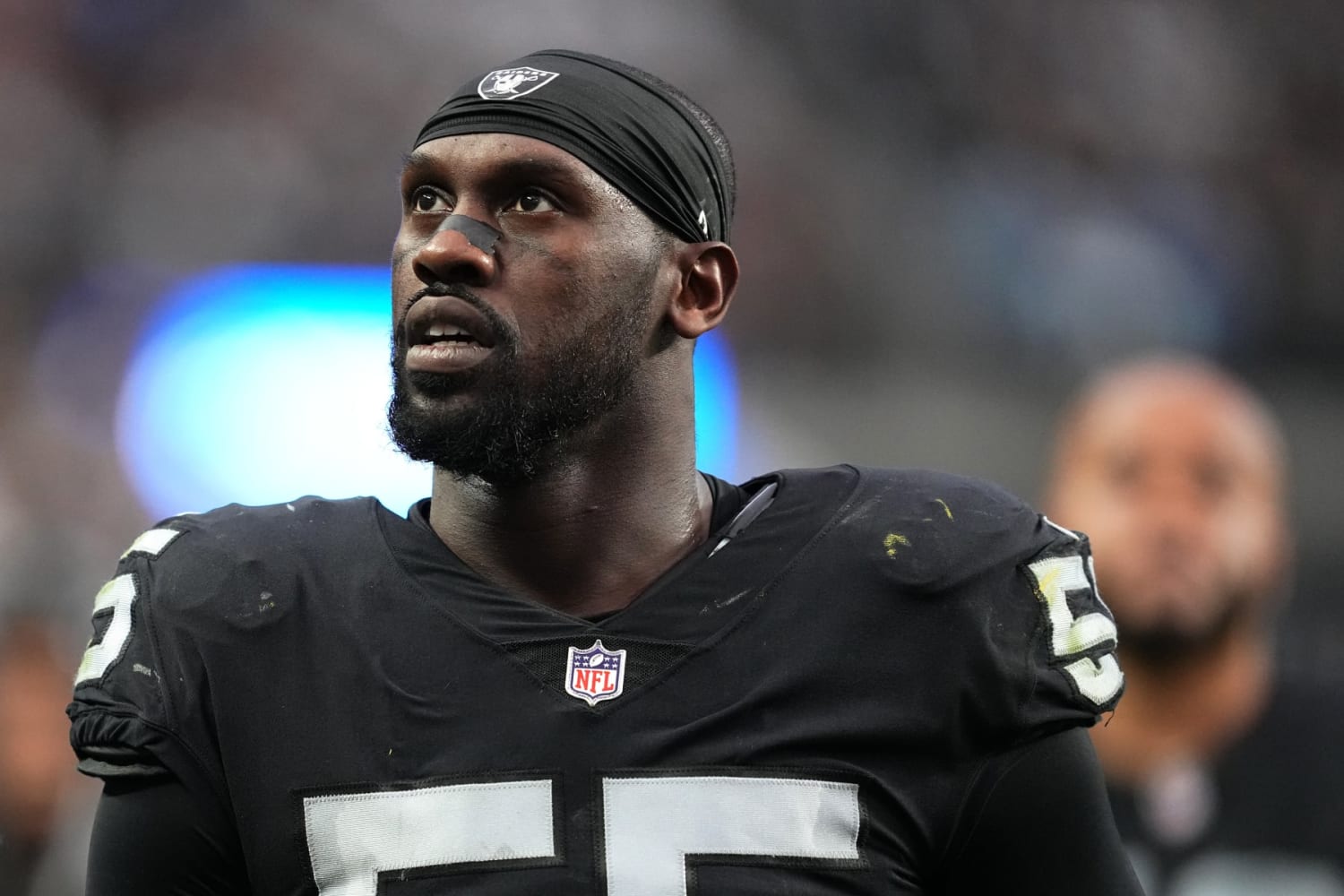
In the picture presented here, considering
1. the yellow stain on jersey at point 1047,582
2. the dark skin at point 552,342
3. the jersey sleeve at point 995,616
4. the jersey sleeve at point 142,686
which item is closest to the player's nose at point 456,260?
the dark skin at point 552,342

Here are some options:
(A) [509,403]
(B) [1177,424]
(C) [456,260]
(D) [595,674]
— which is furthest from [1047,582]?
(B) [1177,424]

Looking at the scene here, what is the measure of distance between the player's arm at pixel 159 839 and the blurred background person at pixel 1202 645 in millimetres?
3171

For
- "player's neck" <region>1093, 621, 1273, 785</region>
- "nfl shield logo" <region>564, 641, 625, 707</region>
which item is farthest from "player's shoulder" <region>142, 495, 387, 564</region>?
"player's neck" <region>1093, 621, 1273, 785</region>

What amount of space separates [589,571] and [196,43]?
459 centimetres

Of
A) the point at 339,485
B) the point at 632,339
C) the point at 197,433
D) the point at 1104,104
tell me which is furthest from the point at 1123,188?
the point at 632,339

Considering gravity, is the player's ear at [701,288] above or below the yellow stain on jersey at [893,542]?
above

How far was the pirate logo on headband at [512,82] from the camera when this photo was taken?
1.96 meters

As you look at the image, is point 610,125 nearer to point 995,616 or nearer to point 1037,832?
point 995,616

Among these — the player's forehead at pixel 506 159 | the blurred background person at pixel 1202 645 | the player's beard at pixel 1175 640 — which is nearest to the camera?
the player's forehead at pixel 506 159

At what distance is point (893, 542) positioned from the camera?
73.4 inches

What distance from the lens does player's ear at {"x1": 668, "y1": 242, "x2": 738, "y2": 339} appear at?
6.66 ft

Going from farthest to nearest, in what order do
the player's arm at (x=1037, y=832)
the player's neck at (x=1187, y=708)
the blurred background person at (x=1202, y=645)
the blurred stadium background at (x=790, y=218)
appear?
the blurred stadium background at (x=790, y=218) < the player's neck at (x=1187, y=708) < the blurred background person at (x=1202, y=645) < the player's arm at (x=1037, y=832)

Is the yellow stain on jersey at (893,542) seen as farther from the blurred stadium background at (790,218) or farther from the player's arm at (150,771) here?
the blurred stadium background at (790,218)

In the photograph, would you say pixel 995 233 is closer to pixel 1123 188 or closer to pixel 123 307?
pixel 1123 188
